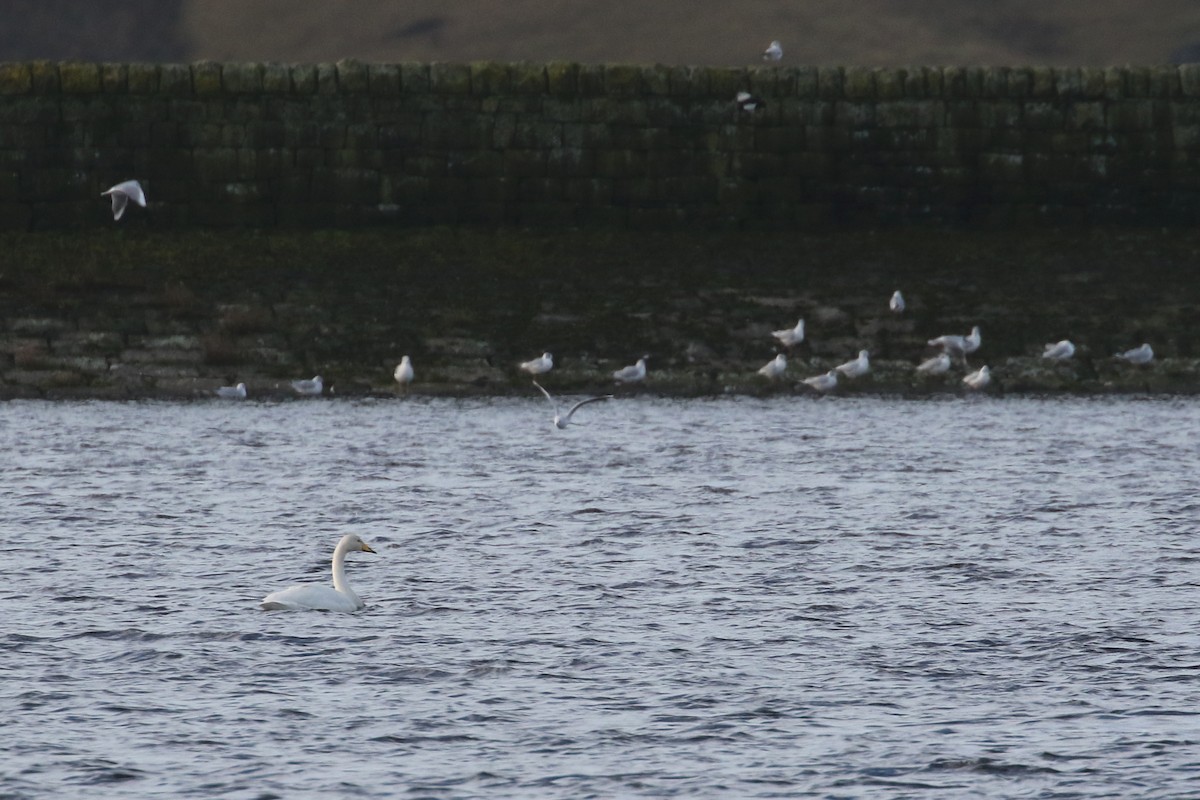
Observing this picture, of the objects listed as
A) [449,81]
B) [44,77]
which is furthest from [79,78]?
[449,81]

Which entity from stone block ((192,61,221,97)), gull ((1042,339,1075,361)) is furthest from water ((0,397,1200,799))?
stone block ((192,61,221,97))

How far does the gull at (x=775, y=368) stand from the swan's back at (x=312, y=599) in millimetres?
18058

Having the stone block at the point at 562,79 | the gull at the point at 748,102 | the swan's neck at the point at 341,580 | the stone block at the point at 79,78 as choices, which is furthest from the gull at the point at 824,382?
the swan's neck at the point at 341,580

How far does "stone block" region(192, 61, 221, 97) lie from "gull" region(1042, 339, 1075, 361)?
50.6 ft

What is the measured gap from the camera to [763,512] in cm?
1959

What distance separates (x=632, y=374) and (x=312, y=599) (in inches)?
693

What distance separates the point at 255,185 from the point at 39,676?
2524 cm

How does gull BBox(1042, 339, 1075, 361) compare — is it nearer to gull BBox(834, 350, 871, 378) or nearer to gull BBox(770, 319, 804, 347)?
gull BBox(834, 350, 871, 378)

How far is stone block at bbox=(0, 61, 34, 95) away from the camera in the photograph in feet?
120

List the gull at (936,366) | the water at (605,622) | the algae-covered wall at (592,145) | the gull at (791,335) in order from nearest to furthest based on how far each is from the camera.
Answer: the water at (605,622) → the gull at (936,366) → the gull at (791,335) → the algae-covered wall at (592,145)

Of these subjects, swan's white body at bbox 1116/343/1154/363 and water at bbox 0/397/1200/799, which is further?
swan's white body at bbox 1116/343/1154/363

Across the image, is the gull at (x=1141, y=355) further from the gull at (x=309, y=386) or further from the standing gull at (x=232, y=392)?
the standing gull at (x=232, y=392)

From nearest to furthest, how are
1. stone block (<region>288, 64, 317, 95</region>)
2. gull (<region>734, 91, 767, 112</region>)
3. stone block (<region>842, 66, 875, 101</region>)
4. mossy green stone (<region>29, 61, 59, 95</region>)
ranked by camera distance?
1. mossy green stone (<region>29, 61, 59, 95</region>)
2. gull (<region>734, 91, 767, 112</region>)
3. stone block (<region>288, 64, 317, 95</region>)
4. stone block (<region>842, 66, 875, 101</region>)

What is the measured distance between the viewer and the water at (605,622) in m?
10.3
